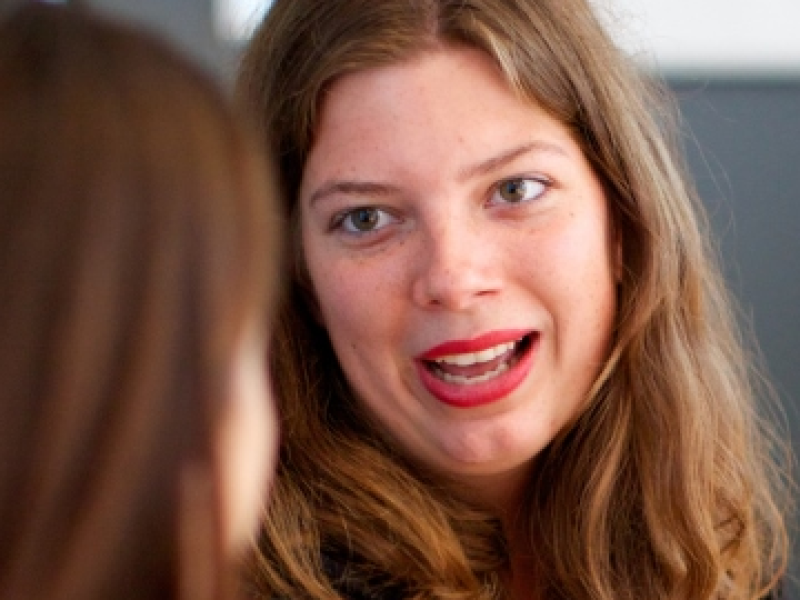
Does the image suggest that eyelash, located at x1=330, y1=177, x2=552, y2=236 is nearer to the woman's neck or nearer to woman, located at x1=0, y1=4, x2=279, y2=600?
the woman's neck

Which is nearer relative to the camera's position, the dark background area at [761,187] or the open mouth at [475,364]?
the open mouth at [475,364]

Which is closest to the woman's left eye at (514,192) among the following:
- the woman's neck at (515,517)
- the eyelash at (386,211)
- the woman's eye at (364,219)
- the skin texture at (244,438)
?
the eyelash at (386,211)

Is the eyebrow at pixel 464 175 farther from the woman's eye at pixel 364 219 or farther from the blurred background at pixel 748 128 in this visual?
the blurred background at pixel 748 128

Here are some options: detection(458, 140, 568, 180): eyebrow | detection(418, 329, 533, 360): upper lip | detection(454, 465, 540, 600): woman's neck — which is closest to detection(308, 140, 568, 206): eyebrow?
detection(458, 140, 568, 180): eyebrow

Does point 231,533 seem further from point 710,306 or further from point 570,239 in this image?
point 710,306

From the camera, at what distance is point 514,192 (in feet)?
4.42

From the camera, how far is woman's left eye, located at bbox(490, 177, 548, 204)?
4.41 ft

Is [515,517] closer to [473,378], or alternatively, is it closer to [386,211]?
[473,378]

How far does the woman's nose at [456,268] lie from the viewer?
4.24ft

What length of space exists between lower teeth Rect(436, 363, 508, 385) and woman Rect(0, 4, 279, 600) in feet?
2.16

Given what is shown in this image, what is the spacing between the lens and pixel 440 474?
1431 mm

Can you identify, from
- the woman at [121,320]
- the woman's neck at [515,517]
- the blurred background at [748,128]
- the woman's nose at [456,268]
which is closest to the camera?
the woman at [121,320]

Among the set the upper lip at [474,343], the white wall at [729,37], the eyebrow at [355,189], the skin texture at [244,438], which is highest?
the white wall at [729,37]

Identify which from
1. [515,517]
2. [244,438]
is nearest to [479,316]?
[515,517]
